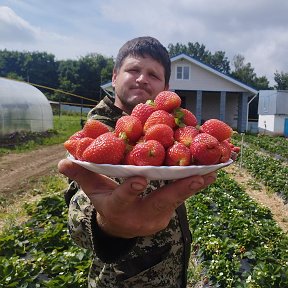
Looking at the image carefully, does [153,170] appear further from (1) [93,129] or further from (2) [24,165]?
(2) [24,165]

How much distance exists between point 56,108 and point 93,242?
4616 cm

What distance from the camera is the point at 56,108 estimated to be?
1834 inches

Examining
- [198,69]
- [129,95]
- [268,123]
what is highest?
[198,69]

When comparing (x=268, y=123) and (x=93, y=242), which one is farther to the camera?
(x=268, y=123)

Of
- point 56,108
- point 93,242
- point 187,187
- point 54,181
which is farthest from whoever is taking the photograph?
point 56,108

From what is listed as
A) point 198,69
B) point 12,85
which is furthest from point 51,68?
point 12,85

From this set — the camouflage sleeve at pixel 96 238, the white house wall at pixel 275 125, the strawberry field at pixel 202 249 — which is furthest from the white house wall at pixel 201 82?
the camouflage sleeve at pixel 96 238

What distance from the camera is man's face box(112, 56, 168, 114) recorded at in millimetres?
2281

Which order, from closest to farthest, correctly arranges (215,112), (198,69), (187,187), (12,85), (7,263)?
1. (187,187)
2. (7,263)
3. (12,85)
4. (198,69)
5. (215,112)

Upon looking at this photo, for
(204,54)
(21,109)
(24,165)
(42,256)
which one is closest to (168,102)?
(42,256)

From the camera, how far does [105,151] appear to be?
4.81 ft

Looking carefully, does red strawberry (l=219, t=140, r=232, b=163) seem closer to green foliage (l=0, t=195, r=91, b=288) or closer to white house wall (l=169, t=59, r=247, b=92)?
green foliage (l=0, t=195, r=91, b=288)

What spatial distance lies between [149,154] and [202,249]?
3.77m

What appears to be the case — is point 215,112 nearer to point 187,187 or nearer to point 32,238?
point 32,238
